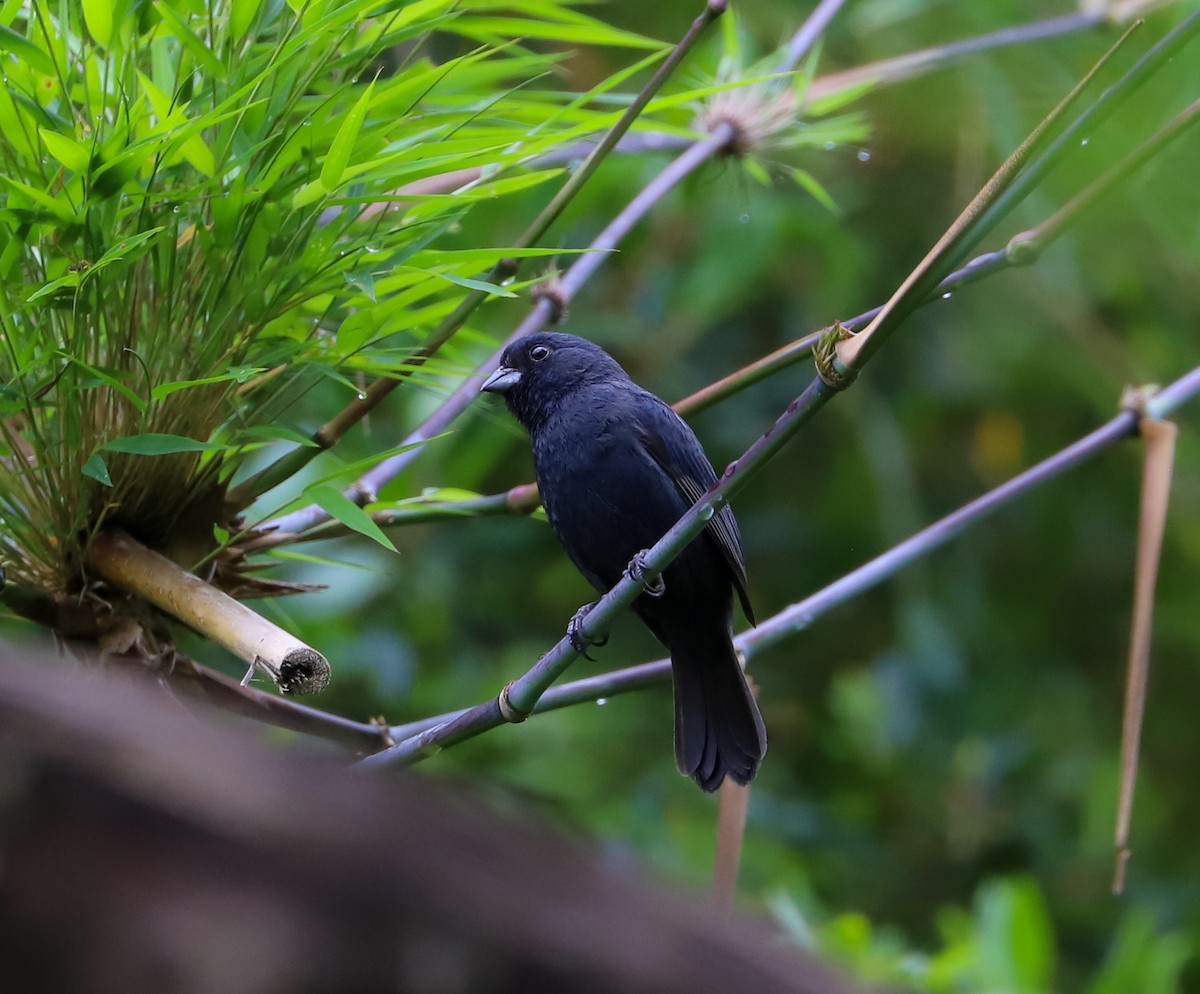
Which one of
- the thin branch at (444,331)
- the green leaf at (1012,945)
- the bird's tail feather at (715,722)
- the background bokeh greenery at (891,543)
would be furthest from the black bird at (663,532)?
the background bokeh greenery at (891,543)

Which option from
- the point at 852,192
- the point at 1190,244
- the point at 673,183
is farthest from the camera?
the point at 852,192

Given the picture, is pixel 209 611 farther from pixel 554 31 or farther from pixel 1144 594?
pixel 1144 594

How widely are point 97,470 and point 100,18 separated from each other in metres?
0.72

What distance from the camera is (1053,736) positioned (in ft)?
20.6

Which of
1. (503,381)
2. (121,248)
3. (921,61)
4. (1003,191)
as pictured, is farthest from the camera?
(921,61)

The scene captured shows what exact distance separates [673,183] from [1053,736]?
4.00 metres

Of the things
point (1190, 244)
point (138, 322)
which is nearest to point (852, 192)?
point (1190, 244)

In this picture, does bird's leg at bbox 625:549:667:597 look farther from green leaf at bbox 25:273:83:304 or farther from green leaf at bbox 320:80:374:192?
green leaf at bbox 25:273:83:304

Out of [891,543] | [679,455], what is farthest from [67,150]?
[891,543]

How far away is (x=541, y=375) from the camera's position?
3.59 m

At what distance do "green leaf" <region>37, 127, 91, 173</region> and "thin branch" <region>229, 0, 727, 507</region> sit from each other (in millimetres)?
560

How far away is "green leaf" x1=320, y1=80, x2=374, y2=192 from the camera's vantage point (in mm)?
2113

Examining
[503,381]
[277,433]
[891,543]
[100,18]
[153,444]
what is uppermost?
[891,543]

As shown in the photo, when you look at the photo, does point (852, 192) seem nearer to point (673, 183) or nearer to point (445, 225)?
point (673, 183)
